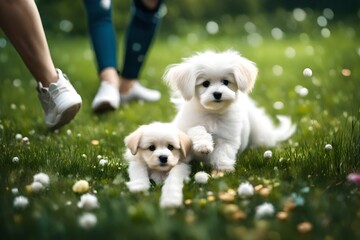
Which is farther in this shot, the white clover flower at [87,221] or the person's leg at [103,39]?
the person's leg at [103,39]

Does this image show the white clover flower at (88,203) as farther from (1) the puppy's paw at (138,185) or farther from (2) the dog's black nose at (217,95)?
(2) the dog's black nose at (217,95)

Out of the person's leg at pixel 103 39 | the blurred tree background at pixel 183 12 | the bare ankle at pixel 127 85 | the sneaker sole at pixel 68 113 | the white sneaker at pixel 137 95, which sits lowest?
the blurred tree background at pixel 183 12

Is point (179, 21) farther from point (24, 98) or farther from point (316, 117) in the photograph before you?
point (316, 117)

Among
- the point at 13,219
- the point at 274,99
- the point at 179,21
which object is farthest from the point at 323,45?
the point at 13,219

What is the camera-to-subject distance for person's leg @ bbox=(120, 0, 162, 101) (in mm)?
4953

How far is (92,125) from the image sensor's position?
4.29m

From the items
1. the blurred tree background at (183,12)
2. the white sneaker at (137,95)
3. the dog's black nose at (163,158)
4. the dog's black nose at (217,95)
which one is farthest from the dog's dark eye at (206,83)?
the blurred tree background at (183,12)

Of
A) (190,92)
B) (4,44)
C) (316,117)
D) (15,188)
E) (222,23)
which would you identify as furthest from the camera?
(222,23)

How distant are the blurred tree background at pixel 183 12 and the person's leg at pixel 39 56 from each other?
697 centimetres

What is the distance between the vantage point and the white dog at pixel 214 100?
10.3ft

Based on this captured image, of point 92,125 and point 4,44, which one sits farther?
point 4,44

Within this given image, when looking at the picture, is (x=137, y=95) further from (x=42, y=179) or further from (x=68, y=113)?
(x=42, y=179)

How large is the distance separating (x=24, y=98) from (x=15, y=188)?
282 cm

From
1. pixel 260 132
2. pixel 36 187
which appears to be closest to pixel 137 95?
pixel 260 132
